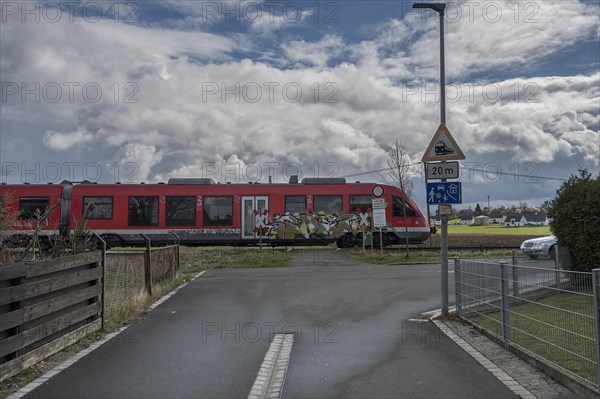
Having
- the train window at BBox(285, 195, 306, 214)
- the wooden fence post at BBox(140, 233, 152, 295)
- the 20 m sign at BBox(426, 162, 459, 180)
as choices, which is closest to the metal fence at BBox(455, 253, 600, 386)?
the 20 m sign at BBox(426, 162, 459, 180)

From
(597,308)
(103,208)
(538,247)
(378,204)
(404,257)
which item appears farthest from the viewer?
(103,208)

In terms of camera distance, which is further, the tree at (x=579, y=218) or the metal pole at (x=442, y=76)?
the tree at (x=579, y=218)

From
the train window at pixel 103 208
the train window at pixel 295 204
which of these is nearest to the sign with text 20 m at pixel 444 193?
the train window at pixel 295 204

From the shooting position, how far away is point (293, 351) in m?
7.41

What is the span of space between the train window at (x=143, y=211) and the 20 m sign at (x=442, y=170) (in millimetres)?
18081

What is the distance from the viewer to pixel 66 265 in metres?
7.73

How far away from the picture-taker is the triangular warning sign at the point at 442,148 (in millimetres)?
10188

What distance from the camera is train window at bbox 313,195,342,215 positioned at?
26.2m

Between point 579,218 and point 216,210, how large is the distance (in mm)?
17475

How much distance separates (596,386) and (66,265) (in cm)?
653

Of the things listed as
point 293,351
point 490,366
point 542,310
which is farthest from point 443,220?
point 293,351

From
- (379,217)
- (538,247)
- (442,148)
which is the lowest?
(538,247)

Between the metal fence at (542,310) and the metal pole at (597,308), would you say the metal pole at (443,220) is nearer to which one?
the metal fence at (542,310)

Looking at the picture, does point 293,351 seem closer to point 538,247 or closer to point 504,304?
point 504,304
